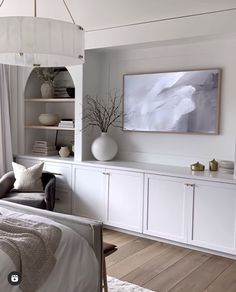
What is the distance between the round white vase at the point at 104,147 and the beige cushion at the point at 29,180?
0.70m

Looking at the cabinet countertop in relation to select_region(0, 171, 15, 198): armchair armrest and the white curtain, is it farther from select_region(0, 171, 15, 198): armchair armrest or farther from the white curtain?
select_region(0, 171, 15, 198): armchair armrest

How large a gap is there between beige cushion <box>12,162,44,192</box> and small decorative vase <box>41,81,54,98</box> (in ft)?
3.99

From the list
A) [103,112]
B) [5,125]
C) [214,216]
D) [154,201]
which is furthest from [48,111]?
[214,216]

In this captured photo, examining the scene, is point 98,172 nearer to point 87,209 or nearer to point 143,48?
point 87,209

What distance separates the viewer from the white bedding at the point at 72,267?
2.14 m

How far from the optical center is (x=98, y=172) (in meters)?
4.39

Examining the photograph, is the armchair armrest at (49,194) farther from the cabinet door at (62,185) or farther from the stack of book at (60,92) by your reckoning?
the stack of book at (60,92)

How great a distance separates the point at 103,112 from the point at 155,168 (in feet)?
3.86

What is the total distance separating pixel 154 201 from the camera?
13.1 feet

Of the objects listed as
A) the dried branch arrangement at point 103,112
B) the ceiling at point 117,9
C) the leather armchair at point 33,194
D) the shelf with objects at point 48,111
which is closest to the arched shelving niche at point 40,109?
the shelf with objects at point 48,111

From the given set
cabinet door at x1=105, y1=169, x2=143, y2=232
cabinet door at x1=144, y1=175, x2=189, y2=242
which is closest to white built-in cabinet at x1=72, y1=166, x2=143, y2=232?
cabinet door at x1=105, y1=169, x2=143, y2=232

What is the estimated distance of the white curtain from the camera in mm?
4914

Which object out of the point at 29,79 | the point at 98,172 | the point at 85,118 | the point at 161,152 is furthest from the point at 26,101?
the point at 161,152

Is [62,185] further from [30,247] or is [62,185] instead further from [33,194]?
[30,247]
